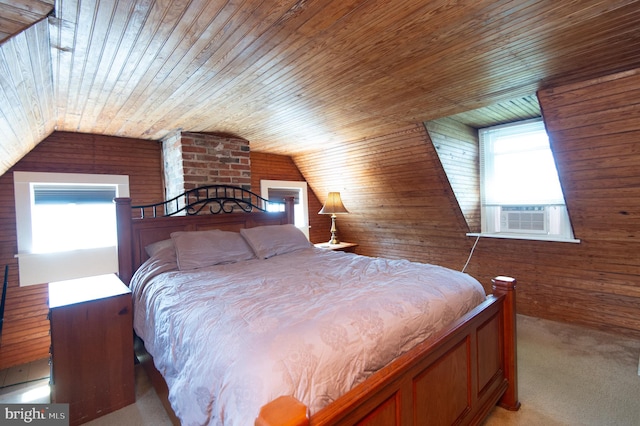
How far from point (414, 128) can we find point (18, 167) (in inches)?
153

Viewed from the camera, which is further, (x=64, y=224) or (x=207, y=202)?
(x=207, y=202)

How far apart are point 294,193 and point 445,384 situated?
154 inches

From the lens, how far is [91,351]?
189 cm

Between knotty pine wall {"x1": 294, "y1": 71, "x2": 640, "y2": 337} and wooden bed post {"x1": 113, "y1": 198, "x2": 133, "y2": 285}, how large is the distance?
255 cm

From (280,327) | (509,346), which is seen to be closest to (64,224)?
(280,327)

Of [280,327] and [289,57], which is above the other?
[289,57]

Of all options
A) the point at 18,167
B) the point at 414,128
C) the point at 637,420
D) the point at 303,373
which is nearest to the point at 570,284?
the point at 637,420

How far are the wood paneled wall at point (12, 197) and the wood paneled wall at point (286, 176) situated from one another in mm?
1493

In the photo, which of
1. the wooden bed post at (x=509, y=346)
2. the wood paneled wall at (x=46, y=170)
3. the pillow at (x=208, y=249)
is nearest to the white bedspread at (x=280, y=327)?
the wooden bed post at (x=509, y=346)

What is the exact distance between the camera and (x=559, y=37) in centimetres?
162

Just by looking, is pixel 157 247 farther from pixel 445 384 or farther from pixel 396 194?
pixel 396 194

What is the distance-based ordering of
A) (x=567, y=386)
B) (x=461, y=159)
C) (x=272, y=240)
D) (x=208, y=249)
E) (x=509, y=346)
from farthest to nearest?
(x=461, y=159) → (x=272, y=240) → (x=208, y=249) → (x=567, y=386) → (x=509, y=346)

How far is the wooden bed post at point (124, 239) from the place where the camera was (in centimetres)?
264

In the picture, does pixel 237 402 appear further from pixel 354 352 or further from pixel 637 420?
pixel 637 420
